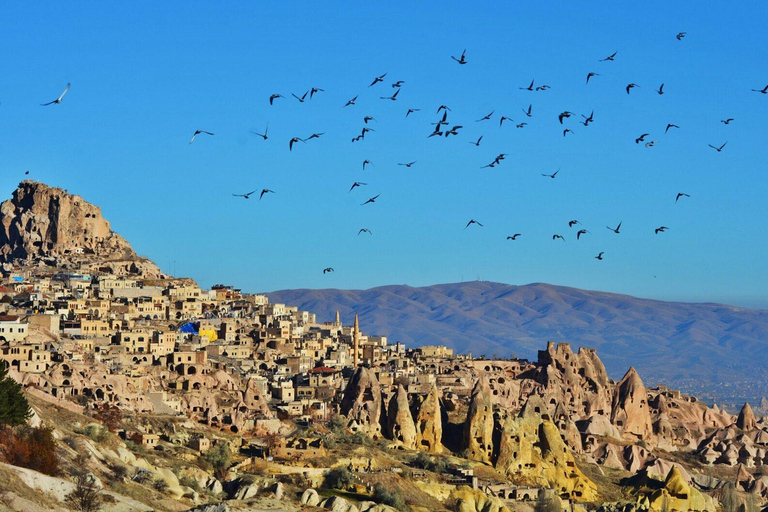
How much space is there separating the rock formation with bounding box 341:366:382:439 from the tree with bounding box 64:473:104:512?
2792 cm

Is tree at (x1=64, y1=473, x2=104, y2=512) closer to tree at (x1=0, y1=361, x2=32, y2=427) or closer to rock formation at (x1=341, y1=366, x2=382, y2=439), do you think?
tree at (x1=0, y1=361, x2=32, y2=427)

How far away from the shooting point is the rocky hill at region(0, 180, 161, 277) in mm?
142875

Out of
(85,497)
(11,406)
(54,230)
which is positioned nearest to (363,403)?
(11,406)

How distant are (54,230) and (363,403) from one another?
64853 mm

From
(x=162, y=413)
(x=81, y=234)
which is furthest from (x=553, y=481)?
(x=81, y=234)

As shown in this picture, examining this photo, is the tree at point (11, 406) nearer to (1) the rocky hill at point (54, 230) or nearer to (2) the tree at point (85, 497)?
(2) the tree at point (85, 497)

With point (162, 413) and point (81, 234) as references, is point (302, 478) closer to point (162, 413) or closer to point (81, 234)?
point (162, 413)

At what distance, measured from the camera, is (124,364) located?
287ft

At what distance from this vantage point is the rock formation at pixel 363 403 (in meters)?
86.2

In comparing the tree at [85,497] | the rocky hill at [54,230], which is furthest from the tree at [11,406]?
the rocky hill at [54,230]

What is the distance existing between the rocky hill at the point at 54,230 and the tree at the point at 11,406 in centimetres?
7511

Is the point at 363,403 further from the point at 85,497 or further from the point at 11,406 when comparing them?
the point at 85,497

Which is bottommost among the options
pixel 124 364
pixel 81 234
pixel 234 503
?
pixel 234 503

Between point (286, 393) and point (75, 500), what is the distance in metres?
34.2
